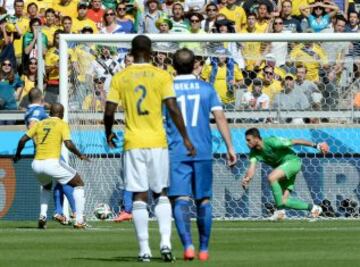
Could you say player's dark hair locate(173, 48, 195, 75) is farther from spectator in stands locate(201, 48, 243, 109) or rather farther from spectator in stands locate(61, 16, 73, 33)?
spectator in stands locate(61, 16, 73, 33)

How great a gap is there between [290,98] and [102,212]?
3.98 m

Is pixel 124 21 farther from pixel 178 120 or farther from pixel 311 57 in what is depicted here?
pixel 178 120

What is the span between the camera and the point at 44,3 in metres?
29.7

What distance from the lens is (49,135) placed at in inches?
780

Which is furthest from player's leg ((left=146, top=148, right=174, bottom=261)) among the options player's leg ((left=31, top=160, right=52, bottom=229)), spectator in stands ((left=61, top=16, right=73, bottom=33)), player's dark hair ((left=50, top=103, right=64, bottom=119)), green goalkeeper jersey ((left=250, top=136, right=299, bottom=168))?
spectator in stands ((left=61, top=16, right=73, bottom=33))

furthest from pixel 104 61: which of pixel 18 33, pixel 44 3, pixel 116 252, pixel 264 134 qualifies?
pixel 116 252

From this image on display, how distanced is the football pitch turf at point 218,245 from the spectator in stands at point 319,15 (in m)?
7.08

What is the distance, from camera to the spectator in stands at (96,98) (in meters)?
22.9

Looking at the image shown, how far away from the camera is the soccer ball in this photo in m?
22.3

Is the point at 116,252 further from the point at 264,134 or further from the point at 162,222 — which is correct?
the point at 264,134

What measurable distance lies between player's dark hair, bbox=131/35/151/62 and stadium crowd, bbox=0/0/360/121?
971cm

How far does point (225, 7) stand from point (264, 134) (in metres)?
5.82

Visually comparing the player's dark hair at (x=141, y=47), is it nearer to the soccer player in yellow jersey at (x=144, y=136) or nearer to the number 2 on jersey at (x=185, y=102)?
the soccer player in yellow jersey at (x=144, y=136)

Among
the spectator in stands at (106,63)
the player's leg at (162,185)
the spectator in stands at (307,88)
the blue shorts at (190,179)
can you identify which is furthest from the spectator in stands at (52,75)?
the player's leg at (162,185)
